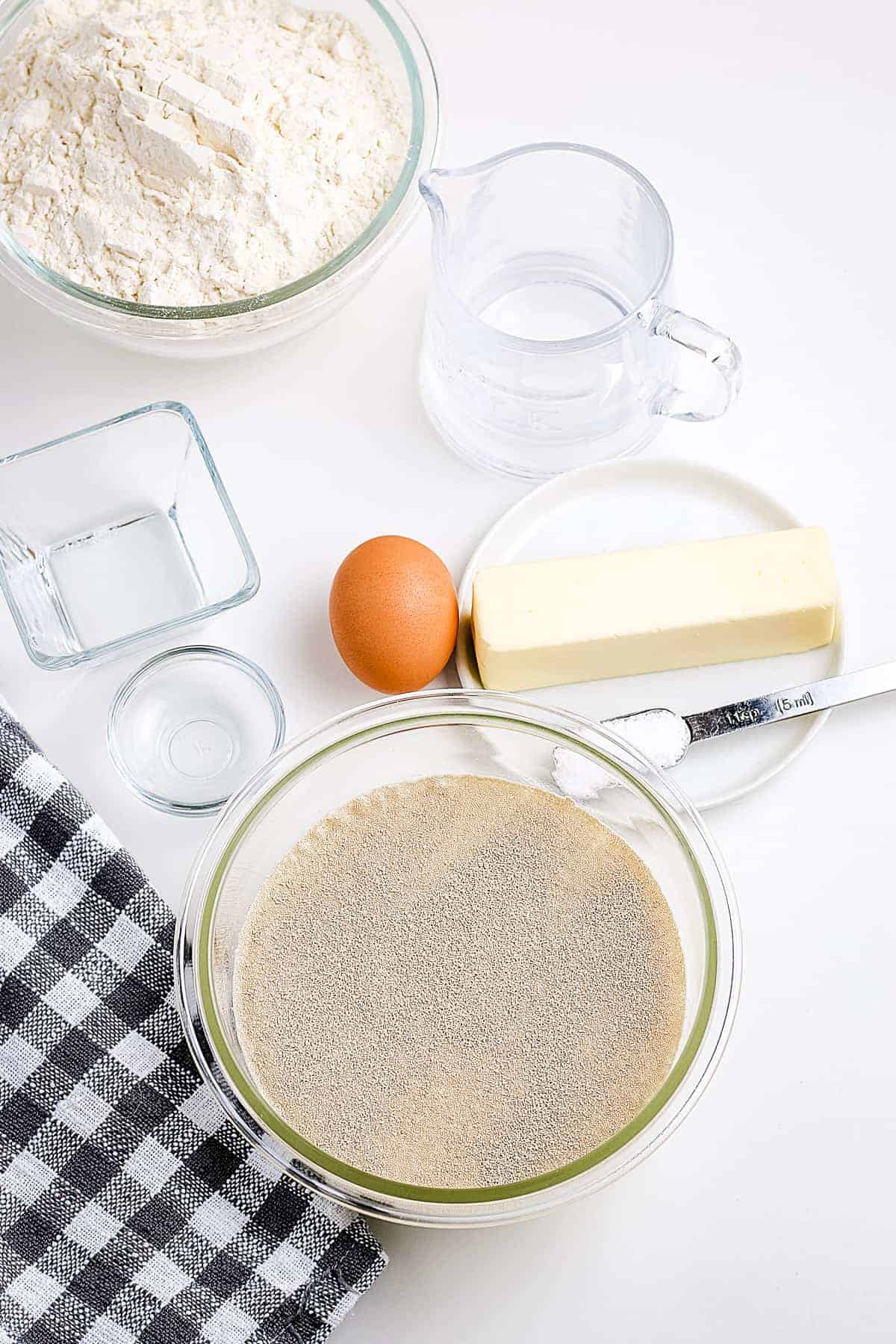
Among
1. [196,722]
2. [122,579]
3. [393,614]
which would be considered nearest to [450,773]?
[393,614]

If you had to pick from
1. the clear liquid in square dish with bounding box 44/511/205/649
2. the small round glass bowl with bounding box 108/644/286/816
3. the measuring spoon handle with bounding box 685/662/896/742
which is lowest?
the small round glass bowl with bounding box 108/644/286/816

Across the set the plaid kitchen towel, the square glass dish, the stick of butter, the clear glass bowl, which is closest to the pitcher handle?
the stick of butter

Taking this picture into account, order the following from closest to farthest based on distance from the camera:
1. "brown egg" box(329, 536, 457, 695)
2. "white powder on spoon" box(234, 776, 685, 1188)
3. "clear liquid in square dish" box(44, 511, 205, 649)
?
"white powder on spoon" box(234, 776, 685, 1188), "brown egg" box(329, 536, 457, 695), "clear liquid in square dish" box(44, 511, 205, 649)

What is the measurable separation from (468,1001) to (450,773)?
18 cm

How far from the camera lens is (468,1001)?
2.90 ft

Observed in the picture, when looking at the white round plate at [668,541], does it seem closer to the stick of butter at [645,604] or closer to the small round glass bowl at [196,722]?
the stick of butter at [645,604]

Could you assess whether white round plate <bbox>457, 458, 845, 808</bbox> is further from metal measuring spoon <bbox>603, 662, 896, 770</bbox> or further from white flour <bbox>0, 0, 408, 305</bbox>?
white flour <bbox>0, 0, 408, 305</bbox>

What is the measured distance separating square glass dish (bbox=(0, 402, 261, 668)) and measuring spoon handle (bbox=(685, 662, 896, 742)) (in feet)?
1.26

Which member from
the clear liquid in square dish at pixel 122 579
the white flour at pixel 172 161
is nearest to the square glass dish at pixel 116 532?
the clear liquid in square dish at pixel 122 579

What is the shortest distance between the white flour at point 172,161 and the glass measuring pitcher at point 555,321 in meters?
0.10

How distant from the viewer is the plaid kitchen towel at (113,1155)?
3.14 feet

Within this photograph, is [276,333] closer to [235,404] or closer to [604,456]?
[235,404]

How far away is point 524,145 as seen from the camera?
3.63 feet

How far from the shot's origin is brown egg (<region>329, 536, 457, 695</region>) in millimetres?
1007
